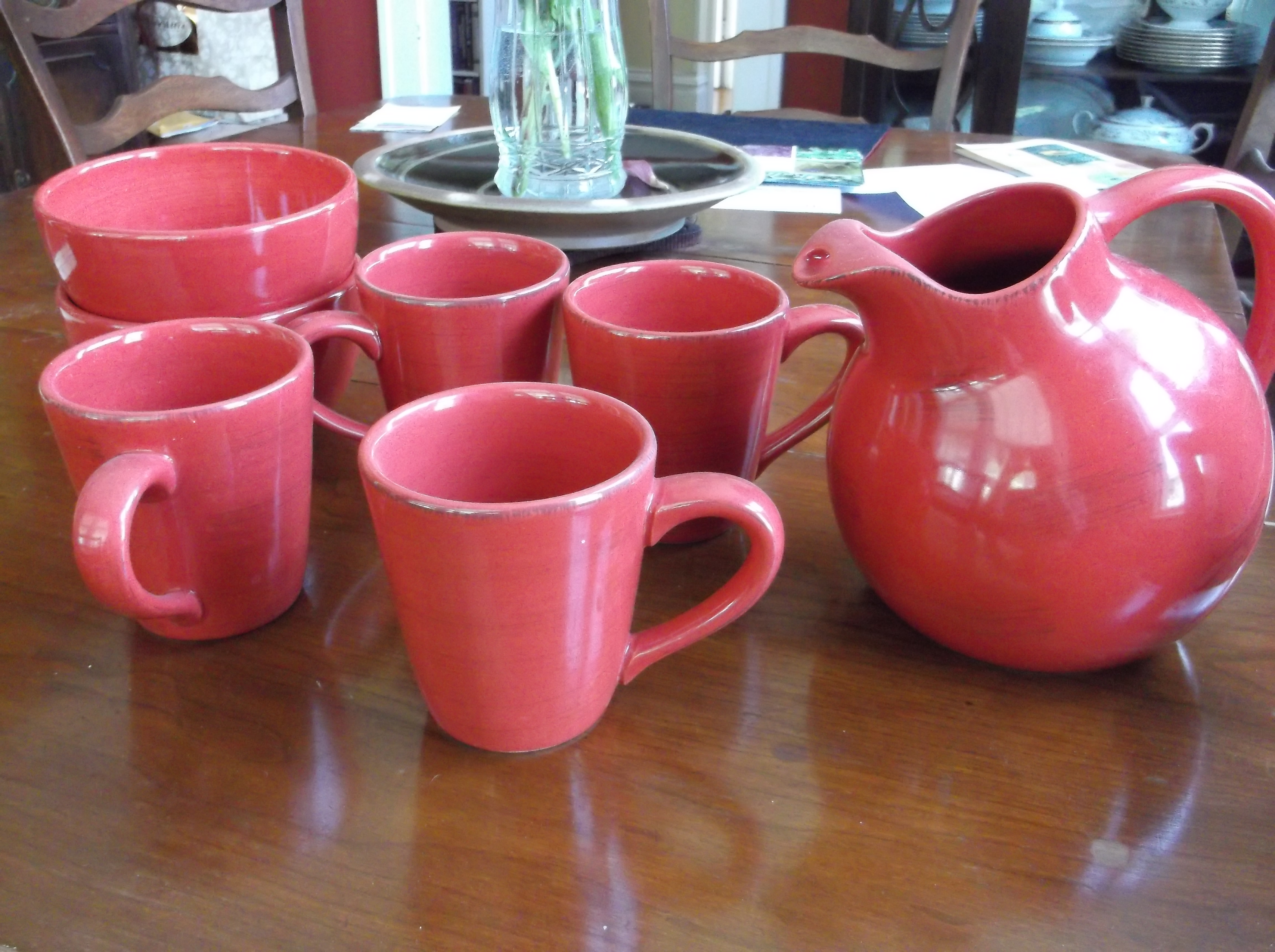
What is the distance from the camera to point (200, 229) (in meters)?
0.60

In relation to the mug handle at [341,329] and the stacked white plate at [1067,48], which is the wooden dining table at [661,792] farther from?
the stacked white plate at [1067,48]

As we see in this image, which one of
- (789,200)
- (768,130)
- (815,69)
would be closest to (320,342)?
(789,200)

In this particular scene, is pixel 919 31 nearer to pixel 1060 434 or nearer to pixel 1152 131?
pixel 1152 131

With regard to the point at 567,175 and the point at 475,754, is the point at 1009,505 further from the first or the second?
the point at 567,175

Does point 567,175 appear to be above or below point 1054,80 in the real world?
above

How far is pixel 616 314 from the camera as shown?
492 millimetres

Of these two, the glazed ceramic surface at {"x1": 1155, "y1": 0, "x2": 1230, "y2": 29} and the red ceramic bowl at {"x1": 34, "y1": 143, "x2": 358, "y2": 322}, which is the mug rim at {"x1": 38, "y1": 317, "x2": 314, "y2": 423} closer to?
the red ceramic bowl at {"x1": 34, "y1": 143, "x2": 358, "y2": 322}

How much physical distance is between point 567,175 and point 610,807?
0.62 meters

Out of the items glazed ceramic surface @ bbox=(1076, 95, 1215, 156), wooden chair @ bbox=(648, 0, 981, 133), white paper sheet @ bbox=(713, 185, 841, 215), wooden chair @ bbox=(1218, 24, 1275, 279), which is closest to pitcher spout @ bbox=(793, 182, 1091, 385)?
white paper sheet @ bbox=(713, 185, 841, 215)

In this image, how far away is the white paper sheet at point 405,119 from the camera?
1.28 meters

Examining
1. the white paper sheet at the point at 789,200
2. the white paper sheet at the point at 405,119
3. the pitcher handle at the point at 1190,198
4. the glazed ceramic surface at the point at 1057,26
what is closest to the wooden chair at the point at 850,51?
the white paper sheet at the point at 405,119

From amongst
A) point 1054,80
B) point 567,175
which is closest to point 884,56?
point 567,175

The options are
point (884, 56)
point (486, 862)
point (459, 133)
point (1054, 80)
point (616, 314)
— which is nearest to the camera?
point (486, 862)

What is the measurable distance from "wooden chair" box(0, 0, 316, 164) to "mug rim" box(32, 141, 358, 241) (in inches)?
21.5
